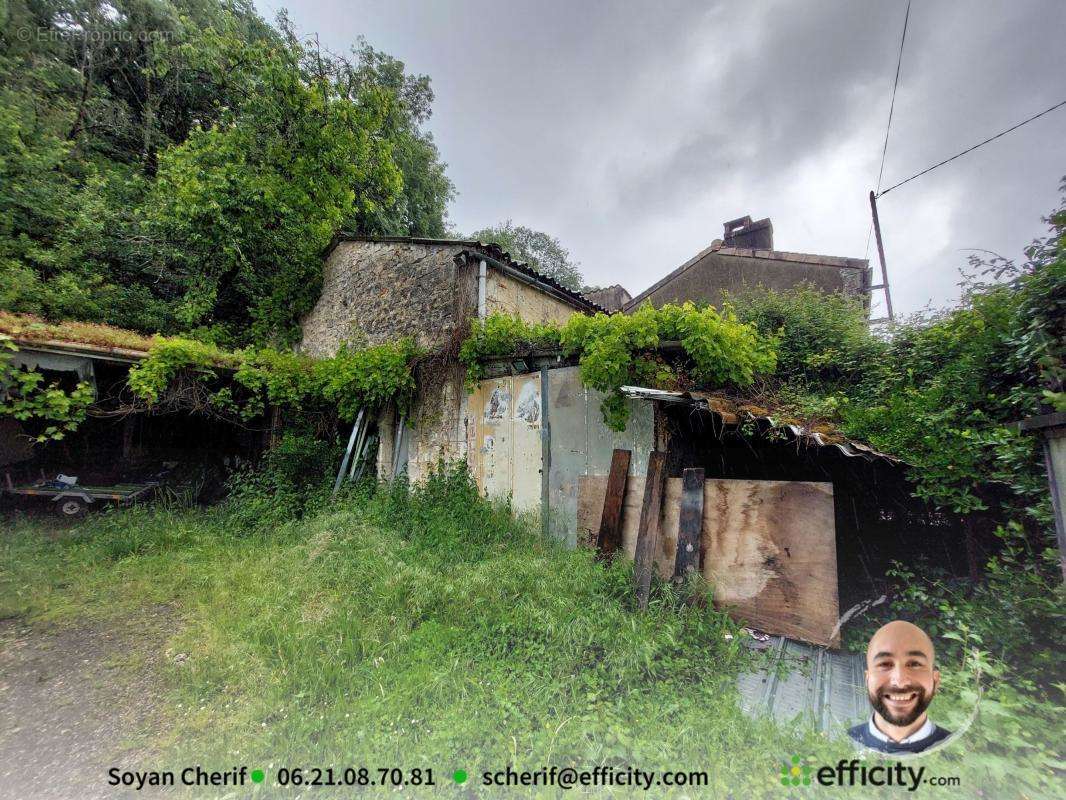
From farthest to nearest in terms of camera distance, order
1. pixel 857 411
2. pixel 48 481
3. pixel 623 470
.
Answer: pixel 48 481
pixel 623 470
pixel 857 411

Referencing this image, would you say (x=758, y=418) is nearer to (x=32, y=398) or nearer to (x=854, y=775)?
(x=854, y=775)

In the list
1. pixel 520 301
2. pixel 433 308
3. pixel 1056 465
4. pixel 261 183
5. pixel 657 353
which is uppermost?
pixel 261 183

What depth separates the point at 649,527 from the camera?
3779mm

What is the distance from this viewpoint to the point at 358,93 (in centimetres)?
938

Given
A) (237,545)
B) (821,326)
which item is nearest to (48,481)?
(237,545)

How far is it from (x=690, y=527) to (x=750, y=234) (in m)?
11.5

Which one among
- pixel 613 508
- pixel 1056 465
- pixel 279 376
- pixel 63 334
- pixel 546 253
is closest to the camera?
pixel 1056 465

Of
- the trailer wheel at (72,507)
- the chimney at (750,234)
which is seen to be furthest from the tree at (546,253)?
the trailer wheel at (72,507)

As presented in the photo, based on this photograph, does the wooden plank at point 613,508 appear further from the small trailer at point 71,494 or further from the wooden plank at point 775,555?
the small trailer at point 71,494

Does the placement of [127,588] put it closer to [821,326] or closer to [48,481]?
[48,481]

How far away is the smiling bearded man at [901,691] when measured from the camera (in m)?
1.87

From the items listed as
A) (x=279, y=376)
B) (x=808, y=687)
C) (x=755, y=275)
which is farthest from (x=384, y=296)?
(x=755, y=275)

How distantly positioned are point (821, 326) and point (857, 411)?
2306 mm

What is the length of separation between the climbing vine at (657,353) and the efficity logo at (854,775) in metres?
2.82
